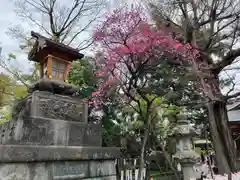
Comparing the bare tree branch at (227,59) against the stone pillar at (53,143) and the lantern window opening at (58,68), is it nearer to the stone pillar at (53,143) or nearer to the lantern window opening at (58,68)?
the stone pillar at (53,143)

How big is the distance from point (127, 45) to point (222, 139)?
5194 mm

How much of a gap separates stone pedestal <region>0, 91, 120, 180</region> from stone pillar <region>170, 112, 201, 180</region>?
5.44 metres

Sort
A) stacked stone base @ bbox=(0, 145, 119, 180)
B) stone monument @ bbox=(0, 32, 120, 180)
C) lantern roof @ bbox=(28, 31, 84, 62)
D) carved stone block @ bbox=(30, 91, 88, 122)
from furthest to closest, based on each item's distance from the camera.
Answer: lantern roof @ bbox=(28, 31, 84, 62), carved stone block @ bbox=(30, 91, 88, 122), stone monument @ bbox=(0, 32, 120, 180), stacked stone base @ bbox=(0, 145, 119, 180)

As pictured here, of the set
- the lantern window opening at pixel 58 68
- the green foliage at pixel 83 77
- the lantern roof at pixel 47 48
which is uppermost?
the green foliage at pixel 83 77

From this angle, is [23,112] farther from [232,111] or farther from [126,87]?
[232,111]

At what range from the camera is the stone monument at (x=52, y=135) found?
9.16ft

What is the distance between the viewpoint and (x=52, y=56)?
389cm

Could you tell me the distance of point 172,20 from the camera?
10.2m

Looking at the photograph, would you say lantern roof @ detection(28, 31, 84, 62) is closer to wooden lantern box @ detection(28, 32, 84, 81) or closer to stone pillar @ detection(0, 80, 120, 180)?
wooden lantern box @ detection(28, 32, 84, 81)

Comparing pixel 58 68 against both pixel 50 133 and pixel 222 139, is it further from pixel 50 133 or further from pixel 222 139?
pixel 222 139

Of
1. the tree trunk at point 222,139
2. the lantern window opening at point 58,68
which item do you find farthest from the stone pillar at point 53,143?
the tree trunk at point 222,139

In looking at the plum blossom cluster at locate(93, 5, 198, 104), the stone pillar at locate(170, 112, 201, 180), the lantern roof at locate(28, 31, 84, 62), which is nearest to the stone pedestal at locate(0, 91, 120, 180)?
the lantern roof at locate(28, 31, 84, 62)

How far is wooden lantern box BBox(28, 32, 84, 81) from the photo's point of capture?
3.80 metres

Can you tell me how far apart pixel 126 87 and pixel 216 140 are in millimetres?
4182
